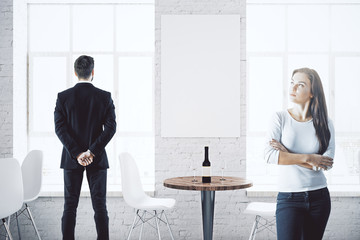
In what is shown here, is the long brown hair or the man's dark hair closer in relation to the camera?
the long brown hair

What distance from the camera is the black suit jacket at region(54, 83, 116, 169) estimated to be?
113 inches

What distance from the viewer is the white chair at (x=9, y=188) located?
2824mm

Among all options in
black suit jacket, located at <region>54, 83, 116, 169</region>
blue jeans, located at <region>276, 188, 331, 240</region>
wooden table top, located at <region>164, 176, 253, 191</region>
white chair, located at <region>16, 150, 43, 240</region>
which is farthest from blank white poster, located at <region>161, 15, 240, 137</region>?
blue jeans, located at <region>276, 188, 331, 240</region>

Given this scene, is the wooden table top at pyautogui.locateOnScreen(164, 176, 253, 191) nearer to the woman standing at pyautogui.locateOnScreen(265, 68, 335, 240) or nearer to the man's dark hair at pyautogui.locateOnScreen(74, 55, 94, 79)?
the woman standing at pyautogui.locateOnScreen(265, 68, 335, 240)

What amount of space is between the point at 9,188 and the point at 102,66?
208 centimetres

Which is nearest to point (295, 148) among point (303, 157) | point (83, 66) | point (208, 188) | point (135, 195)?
point (303, 157)

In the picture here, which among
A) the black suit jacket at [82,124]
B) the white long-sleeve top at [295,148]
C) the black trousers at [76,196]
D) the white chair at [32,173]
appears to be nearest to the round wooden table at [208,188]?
the black trousers at [76,196]

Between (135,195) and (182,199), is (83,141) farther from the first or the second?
(182,199)

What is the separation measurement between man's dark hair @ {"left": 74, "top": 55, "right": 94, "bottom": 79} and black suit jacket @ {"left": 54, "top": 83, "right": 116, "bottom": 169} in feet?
0.31

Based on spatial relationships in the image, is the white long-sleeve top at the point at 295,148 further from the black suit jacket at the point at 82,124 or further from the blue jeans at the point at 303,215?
the black suit jacket at the point at 82,124

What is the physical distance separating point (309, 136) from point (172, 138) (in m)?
2.13

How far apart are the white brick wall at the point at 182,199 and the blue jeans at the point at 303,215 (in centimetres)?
205

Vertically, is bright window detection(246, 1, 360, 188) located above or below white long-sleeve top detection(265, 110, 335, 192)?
above

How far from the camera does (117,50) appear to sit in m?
4.48
